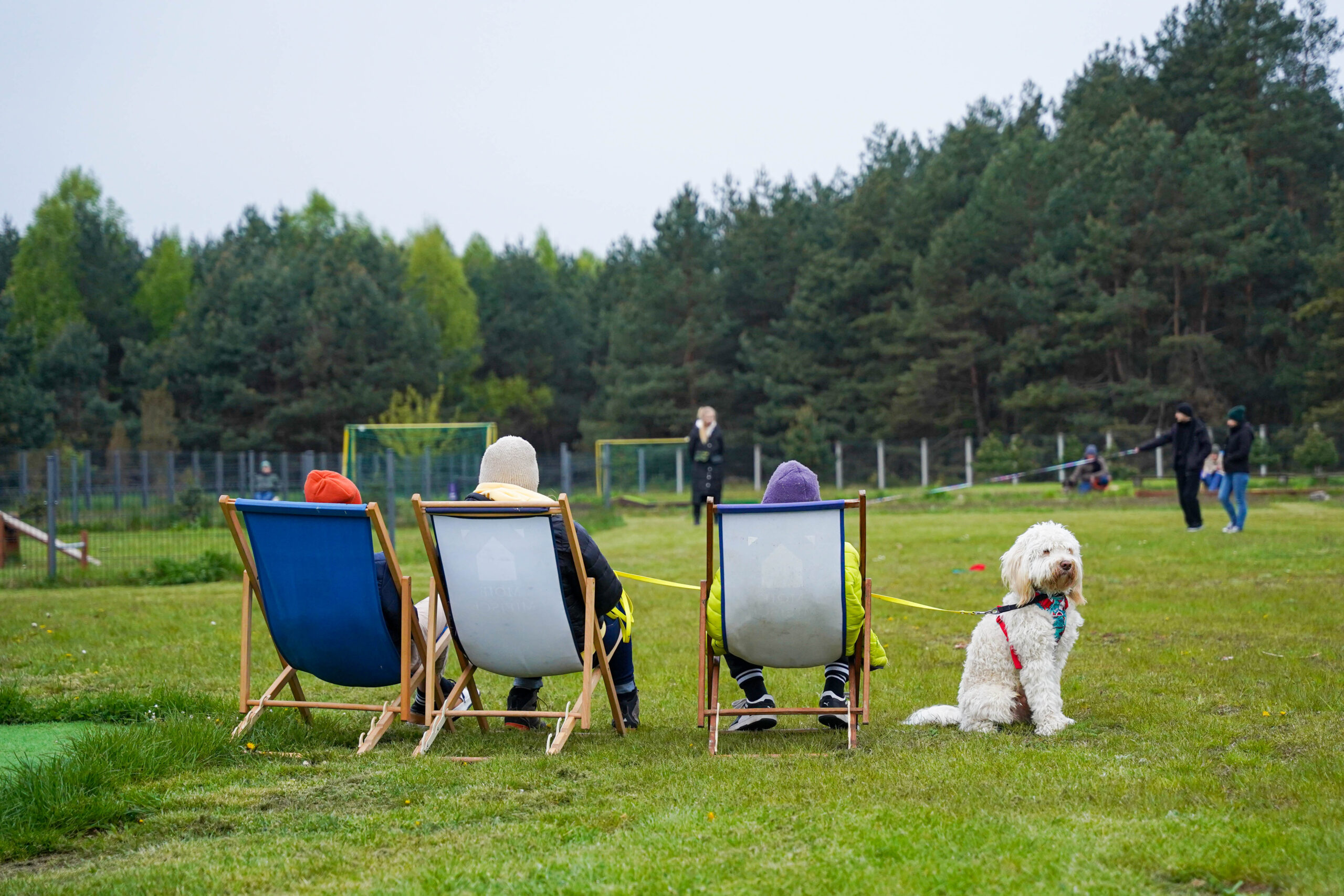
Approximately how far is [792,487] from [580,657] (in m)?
1.17

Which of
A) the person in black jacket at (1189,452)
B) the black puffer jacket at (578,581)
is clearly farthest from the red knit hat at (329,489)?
the person in black jacket at (1189,452)

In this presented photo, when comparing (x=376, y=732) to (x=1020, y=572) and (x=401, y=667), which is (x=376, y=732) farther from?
(x=1020, y=572)

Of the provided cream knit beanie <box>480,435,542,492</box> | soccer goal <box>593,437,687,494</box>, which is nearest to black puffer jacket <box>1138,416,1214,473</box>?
cream knit beanie <box>480,435,542,492</box>

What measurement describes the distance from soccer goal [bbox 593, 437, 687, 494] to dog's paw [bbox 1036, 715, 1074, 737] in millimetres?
26347

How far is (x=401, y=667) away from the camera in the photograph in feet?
16.4

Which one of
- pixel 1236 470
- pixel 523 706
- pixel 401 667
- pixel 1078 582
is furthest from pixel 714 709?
pixel 1236 470

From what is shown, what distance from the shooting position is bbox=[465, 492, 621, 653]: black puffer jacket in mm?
4965

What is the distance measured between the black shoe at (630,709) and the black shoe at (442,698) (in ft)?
2.29

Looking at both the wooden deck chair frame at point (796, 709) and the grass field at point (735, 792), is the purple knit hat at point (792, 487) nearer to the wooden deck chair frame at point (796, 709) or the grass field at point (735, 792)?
the wooden deck chair frame at point (796, 709)

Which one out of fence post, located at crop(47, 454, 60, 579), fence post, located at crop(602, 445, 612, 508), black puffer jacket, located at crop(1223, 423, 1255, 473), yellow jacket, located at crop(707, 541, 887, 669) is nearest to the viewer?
yellow jacket, located at crop(707, 541, 887, 669)

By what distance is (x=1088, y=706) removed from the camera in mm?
5516

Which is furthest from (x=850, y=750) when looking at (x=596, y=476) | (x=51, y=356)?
(x=51, y=356)

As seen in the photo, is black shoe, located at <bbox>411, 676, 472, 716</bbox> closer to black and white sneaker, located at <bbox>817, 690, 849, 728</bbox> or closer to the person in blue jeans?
black and white sneaker, located at <bbox>817, 690, 849, 728</bbox>

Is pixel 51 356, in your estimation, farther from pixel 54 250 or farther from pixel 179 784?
pixel 179 784
